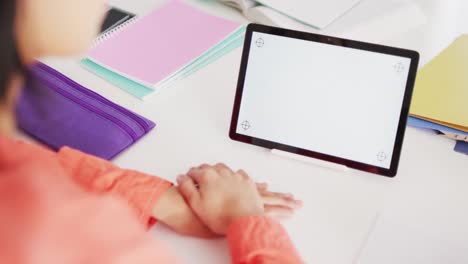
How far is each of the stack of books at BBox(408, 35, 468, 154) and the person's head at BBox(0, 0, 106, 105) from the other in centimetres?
52

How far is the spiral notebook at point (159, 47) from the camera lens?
1.10 meters

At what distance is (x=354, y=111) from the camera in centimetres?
90

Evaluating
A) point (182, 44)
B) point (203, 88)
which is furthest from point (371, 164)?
point (182, 44)

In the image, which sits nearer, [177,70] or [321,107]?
[321,107]

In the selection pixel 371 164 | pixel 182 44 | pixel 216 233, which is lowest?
pixel 216 233

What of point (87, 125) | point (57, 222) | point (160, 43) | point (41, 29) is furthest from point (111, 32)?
point (57, 222)

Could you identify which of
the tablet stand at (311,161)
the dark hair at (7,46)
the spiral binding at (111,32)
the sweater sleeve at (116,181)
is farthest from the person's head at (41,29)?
the spiral binding at (111,32)

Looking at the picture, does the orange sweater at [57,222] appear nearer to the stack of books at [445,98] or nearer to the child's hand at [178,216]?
the child's hand at [178,216]

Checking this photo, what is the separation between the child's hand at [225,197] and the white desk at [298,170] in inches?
1.0

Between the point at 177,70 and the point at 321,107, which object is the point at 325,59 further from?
the point at 177,70

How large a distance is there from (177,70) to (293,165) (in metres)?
0.29

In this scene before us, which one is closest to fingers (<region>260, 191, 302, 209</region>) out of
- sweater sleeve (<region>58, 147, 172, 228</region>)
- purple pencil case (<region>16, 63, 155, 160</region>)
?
sweater sleeve (<region>58, 147, 172, 228</region>)

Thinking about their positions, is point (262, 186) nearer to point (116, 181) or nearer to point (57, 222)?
point (116, 181)

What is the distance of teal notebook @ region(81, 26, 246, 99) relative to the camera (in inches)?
42.6
